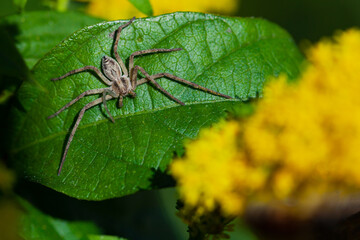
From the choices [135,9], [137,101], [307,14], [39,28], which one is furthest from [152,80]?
[307,14]

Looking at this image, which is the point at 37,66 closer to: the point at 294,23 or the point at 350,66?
the point at 350,66

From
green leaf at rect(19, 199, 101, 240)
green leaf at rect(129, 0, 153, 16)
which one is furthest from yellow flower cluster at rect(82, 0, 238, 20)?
green leaf at rect(19, 199, 101, 240)

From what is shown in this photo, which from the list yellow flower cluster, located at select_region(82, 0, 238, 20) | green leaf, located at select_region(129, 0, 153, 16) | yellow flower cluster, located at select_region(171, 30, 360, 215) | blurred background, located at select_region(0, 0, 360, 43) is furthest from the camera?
blurred background, located at select_region(0, 0, 360, 43)

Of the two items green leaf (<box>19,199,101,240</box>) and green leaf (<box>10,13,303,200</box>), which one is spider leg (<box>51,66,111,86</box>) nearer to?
green leaf (<box>10,13,303,200</box>)

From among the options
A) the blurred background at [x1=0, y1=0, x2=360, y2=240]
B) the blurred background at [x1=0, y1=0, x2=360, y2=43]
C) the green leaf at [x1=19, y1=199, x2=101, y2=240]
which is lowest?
the green leaf at [x1=19, y1=199, x2=101, y2=240]

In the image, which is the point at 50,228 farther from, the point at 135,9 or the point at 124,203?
the point at 135,9
